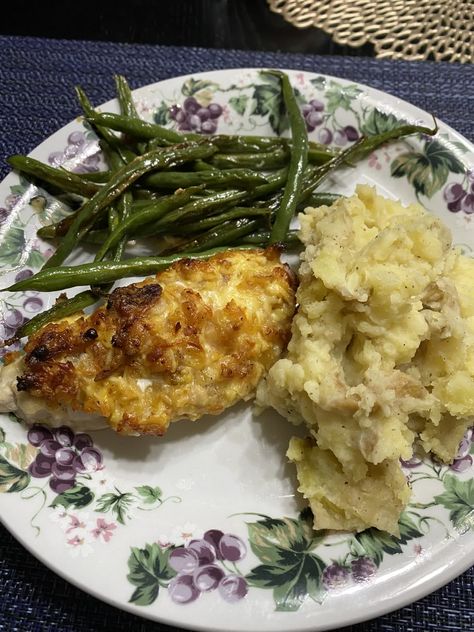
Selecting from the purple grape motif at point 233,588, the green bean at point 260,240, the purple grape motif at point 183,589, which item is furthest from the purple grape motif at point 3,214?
the purple grape motif at point 233,588

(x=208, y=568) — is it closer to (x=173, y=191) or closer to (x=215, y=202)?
(x=215, y=202)

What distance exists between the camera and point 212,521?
3150 mm

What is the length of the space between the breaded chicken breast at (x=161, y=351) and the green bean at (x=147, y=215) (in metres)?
0.51

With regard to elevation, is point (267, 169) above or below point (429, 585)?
above

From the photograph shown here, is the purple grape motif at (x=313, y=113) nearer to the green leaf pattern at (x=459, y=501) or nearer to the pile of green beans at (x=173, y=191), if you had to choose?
the pile of green beans at (x=173, y=191)

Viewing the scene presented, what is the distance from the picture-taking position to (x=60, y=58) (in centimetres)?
512

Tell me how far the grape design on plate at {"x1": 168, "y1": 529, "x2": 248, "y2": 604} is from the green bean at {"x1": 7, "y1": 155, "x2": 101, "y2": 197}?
231 centimetres

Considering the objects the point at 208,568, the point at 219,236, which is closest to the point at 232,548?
the point at 208,568

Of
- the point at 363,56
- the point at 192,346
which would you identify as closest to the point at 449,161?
the point at 363,56

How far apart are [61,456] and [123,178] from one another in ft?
5.85

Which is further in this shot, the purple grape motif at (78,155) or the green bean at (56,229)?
the purple grape motif at (78,155)

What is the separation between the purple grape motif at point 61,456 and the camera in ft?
10.3

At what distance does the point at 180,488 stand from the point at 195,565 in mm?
442

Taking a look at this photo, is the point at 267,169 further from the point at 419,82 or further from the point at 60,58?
the point at 60,58
